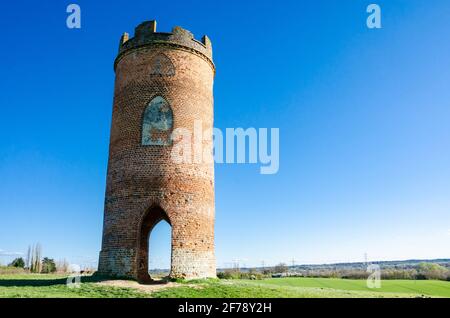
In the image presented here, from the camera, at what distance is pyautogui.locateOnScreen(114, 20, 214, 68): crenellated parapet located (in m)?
15.5

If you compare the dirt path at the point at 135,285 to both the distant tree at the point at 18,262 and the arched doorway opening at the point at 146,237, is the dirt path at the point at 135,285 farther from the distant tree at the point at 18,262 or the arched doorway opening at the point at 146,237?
the distant tree at the point at 18,262

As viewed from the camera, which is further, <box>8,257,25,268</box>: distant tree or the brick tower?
<box>8,257,25,268</box>: distant tree

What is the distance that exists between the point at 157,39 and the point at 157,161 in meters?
5.02

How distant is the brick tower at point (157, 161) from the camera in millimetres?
13820

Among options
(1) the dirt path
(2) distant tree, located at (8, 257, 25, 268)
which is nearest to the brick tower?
(1) the dirt path

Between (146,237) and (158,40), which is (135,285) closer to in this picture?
(146,237)

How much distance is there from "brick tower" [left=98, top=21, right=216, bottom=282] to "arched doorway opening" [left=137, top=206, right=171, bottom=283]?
39 mm

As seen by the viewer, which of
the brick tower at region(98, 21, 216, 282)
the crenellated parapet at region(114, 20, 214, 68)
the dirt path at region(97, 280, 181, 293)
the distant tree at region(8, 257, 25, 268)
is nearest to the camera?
the dirt path at region(97, 280, 181, 293)

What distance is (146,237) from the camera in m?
15.4

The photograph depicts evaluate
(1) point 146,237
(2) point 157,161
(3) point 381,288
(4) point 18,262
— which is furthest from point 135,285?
(4) point 18,262

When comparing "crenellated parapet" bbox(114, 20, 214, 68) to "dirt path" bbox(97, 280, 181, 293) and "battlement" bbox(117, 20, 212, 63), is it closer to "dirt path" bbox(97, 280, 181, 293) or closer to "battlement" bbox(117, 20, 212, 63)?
"battlement" bbox(117, 20, 212, 63)

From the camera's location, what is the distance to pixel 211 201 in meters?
15.3

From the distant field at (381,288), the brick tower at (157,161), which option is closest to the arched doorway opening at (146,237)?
the brick tower at (157,161)
